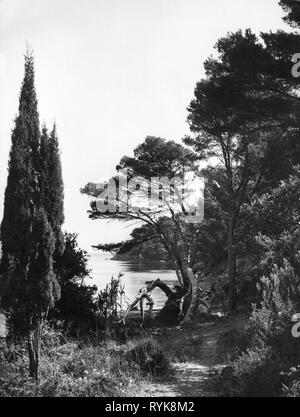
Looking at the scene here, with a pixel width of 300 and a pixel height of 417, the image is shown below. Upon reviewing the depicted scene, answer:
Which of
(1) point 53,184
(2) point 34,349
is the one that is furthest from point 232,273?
(2) point 34,349

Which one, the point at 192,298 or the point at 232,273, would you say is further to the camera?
the point at 232,273

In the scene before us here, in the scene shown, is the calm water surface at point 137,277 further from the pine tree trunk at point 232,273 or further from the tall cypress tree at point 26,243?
the tall cypress tree at point 26,243

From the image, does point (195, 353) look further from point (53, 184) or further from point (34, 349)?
point (53, 184)

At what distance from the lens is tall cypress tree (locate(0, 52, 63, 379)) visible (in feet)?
30.3

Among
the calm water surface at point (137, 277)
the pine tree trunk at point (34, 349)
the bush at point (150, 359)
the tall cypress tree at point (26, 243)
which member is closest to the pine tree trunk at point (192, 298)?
the calm water surface at point (137, 277)

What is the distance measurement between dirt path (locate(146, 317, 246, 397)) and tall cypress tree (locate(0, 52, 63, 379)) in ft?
9.74

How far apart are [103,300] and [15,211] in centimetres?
661

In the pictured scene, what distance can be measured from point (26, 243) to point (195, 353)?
632 centimetres

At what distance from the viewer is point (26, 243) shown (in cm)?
927

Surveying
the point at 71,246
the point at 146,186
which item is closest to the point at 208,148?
the point at 146,186

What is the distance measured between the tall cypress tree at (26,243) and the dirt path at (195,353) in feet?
9.74

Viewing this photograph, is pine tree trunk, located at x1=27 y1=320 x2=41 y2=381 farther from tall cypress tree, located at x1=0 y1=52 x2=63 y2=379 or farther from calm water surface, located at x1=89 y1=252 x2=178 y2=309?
calm water surface, located at x1=89 y1=252 x2=178 y2=309

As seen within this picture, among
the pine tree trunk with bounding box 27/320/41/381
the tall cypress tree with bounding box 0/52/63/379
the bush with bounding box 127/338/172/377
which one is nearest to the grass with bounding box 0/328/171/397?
the bush with bounding box 127/338/172/377
